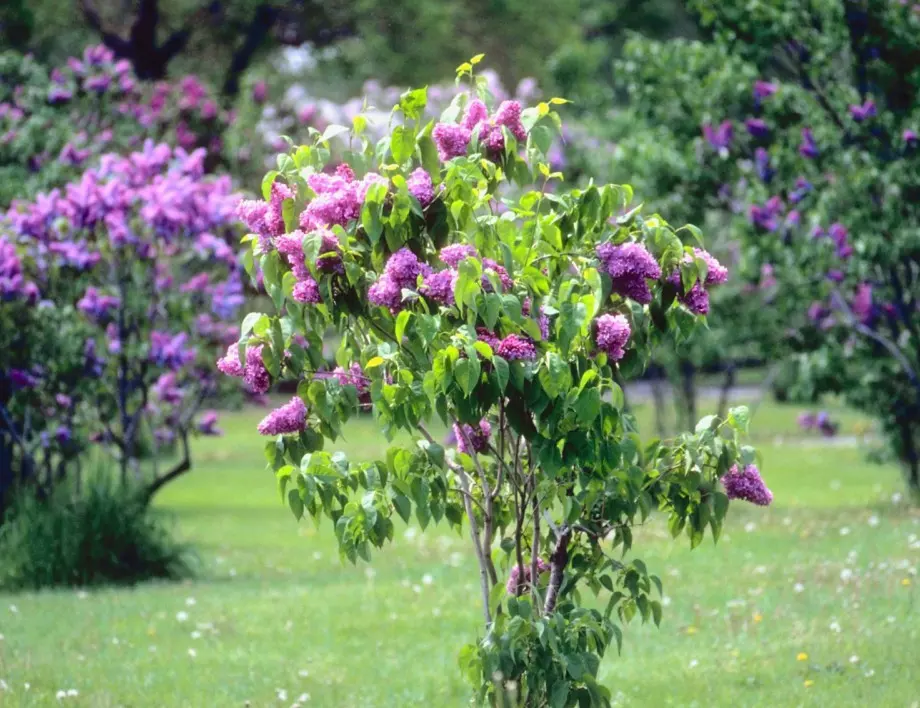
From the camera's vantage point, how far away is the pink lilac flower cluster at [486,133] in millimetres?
5035

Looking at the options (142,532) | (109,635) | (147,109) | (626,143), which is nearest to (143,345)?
(142,532)

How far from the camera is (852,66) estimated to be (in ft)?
43.3

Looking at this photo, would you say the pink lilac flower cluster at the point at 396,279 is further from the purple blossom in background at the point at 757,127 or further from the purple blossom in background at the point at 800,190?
the purple blossom in background at the point at 757,127

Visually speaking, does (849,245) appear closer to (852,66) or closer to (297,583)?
(852,66)

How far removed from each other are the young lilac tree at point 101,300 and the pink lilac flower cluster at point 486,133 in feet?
22.9

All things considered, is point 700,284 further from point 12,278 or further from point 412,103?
point 12,278

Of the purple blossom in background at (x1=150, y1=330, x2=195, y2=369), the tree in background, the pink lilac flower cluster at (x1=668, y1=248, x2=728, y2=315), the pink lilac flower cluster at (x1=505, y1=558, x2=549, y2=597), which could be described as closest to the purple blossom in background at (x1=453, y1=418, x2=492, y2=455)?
the pink lilac flower cluster at (x1=505, y1=558, x2=549, y2=597)

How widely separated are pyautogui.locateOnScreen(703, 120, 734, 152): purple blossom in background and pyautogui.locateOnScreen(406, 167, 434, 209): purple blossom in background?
918cm

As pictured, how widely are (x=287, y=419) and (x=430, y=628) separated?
4108 millimetres

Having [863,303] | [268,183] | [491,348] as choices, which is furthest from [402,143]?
[863,303]

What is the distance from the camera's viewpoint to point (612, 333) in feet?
15.4

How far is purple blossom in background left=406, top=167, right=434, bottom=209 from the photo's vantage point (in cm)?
484

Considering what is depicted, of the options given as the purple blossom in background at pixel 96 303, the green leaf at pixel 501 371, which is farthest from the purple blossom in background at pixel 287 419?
the purple blossom in background at pixel 96 303

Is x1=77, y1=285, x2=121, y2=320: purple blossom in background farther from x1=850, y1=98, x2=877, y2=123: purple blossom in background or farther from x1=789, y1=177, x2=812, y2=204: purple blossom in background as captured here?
x1=850, y1=98, x2=877, y2=123: purple blossom in background
